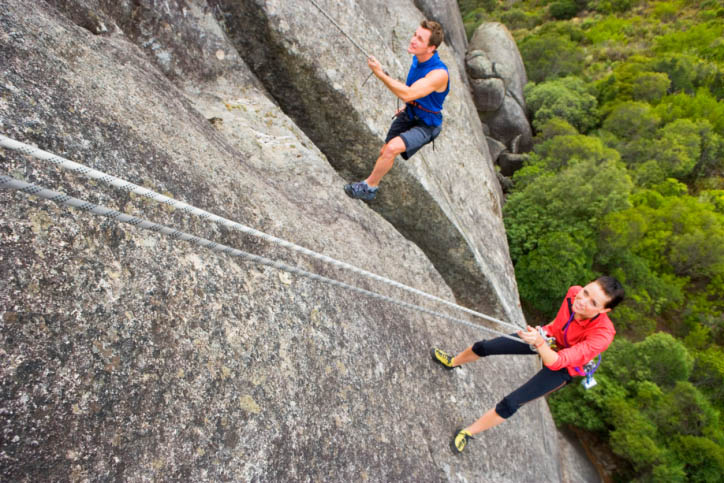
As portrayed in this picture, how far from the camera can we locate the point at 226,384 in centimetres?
256

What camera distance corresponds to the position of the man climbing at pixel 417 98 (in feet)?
13.8

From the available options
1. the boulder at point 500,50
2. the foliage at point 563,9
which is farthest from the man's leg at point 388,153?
the foliage at point 563,9

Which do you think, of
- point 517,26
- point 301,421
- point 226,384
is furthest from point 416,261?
point 517,26

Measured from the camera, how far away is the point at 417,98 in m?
4.34

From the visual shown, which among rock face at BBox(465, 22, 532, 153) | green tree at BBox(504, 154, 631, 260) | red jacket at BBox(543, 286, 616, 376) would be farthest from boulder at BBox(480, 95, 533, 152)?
red jacket at BBox(543, 286, 616, 376)

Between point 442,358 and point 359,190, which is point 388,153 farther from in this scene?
point 442,358

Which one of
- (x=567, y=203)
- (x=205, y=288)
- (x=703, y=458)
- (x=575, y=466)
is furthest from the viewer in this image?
(x=567, y=203)

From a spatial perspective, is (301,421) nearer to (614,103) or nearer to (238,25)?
(238,25)

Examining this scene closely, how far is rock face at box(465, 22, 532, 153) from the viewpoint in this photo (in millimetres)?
20969

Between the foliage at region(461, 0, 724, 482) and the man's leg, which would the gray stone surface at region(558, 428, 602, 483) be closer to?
the foliage at region(461, 0, 724, 482)

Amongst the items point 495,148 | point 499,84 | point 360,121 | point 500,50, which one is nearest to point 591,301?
point 360,121

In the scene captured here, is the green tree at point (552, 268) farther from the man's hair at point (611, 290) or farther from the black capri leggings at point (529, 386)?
the man's hair at point (611, 290)

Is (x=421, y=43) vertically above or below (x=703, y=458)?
above

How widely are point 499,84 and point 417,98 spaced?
1922 centimetres
